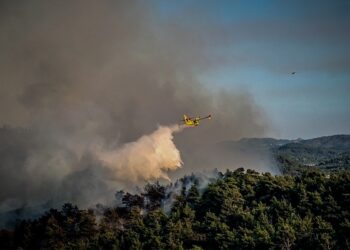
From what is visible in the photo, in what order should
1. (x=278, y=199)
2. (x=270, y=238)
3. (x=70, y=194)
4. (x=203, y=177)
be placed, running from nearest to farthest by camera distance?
1. (x=270, y=238)
2. (x=278, y=199)
3. (x=203, y=177)
4. (x=70, y=194)

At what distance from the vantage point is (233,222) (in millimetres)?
78125

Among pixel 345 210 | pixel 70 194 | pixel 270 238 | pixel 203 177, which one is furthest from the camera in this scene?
pixel 70 194

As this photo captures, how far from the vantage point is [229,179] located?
9781cm

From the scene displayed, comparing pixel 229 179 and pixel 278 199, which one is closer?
pixel 278 199

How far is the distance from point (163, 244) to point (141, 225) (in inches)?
401

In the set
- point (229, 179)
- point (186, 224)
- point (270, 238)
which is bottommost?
point (270, 238)

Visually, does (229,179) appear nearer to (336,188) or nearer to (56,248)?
(336,188)

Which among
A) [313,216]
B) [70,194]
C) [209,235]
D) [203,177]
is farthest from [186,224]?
[70,194]

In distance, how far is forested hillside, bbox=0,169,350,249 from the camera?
65.7 m

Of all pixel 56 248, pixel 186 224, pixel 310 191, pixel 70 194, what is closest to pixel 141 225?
pixel 186 224

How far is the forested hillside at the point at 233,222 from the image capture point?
6569 cm

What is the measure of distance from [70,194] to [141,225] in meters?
106

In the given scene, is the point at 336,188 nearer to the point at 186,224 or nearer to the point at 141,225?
the point at 186,224

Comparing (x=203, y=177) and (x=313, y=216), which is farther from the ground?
(x=203, y=177)
